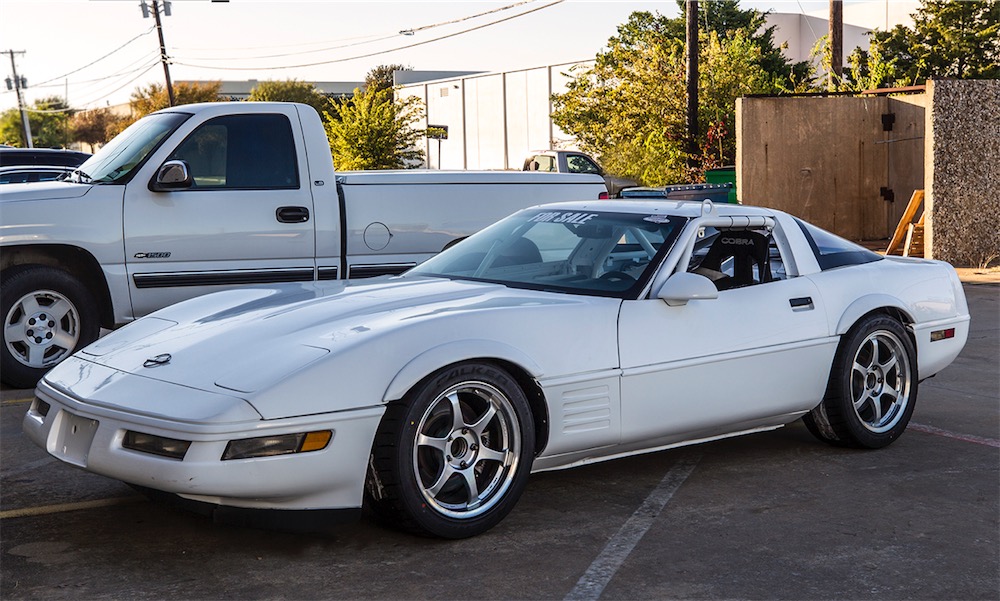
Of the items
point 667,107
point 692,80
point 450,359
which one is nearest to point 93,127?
point 667,107

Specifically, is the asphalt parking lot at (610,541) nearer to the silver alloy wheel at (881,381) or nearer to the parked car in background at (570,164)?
the silver alloy wheel at (881,381)

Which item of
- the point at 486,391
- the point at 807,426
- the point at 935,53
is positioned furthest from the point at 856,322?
the point at 935,53

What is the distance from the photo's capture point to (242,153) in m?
8.48

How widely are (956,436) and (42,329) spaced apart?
6.02 metres

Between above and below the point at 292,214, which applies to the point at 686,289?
below

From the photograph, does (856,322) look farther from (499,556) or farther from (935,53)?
(935,53)

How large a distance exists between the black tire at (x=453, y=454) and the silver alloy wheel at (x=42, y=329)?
4544mm

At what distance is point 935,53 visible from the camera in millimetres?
35094

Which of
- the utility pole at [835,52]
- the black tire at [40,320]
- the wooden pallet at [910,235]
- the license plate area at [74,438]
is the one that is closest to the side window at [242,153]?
the black tire at [40,320]

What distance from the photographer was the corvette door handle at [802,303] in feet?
18.4

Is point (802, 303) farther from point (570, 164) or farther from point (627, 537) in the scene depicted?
point (570, 164)

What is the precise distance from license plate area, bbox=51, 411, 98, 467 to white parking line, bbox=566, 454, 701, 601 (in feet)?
6.09

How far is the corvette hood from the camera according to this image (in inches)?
165

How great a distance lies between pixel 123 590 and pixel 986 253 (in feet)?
43.9
